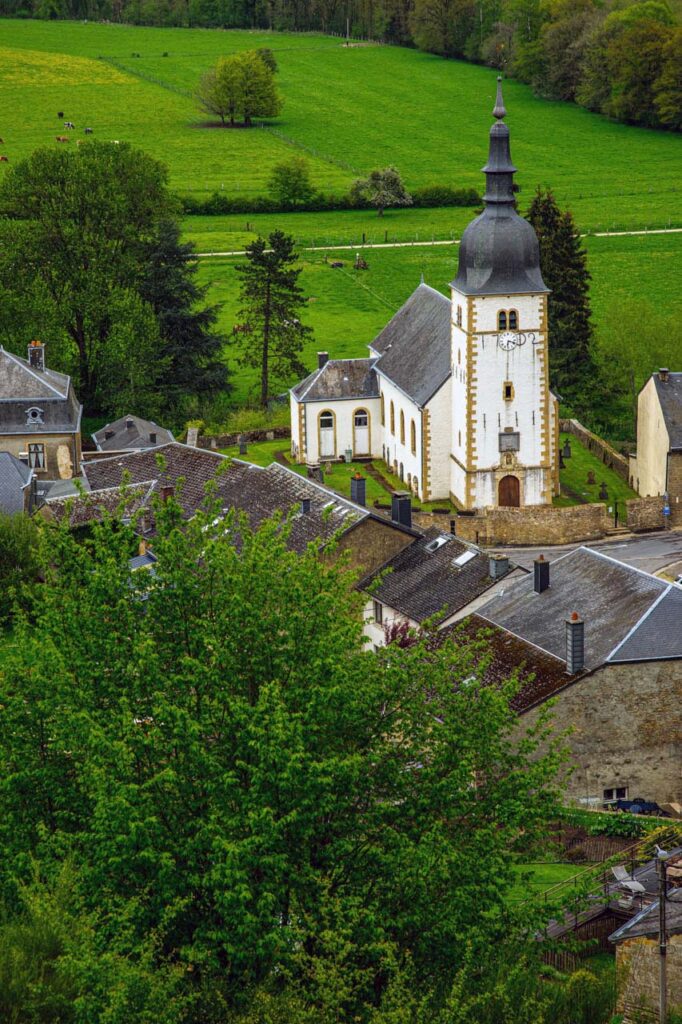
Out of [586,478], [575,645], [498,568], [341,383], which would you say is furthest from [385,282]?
[575,645]

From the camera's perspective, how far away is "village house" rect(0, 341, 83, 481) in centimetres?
8319

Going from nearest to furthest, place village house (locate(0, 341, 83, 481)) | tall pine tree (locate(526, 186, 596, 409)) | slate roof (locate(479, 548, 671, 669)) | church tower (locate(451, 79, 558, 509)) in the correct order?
slate roof (locate(479, 548, 671, 669)) < church tower (locate(451, 79, 558, 509)) < village house (locate(0, 341, 83, 481)) < tall pine tree (locate(526, 186, 596, 409))

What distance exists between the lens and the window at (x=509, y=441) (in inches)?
3051

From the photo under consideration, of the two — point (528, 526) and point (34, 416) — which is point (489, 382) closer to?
point (528, 526)

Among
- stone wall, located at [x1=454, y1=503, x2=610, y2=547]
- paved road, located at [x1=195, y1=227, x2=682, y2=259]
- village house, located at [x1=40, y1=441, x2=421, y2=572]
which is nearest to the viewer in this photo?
village house, located at [x1=40, y1=441, x2=421, y2=572]

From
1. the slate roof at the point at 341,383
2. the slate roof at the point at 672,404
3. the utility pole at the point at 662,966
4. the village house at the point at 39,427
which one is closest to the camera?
the utility pole at the point at 662,966

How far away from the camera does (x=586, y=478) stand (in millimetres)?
83188

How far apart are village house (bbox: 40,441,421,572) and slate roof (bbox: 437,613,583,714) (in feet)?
19.0

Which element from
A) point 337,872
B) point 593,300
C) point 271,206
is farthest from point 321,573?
point 271,206

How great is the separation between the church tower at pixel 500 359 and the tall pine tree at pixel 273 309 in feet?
72.8

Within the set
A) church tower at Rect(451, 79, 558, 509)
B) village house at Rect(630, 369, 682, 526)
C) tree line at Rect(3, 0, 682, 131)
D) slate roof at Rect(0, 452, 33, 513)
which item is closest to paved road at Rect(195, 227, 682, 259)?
tree line at Rect(3, 0, 682, 131)

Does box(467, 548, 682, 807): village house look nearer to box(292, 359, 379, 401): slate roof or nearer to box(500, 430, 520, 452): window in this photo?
box(500, 430, 520, 452): window

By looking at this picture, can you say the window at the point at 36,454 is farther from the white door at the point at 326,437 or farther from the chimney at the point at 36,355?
the white door at the point at 326,437

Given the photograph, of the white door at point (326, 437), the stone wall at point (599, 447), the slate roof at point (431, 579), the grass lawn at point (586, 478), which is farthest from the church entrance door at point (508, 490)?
the slate roof at point (431, 579)
